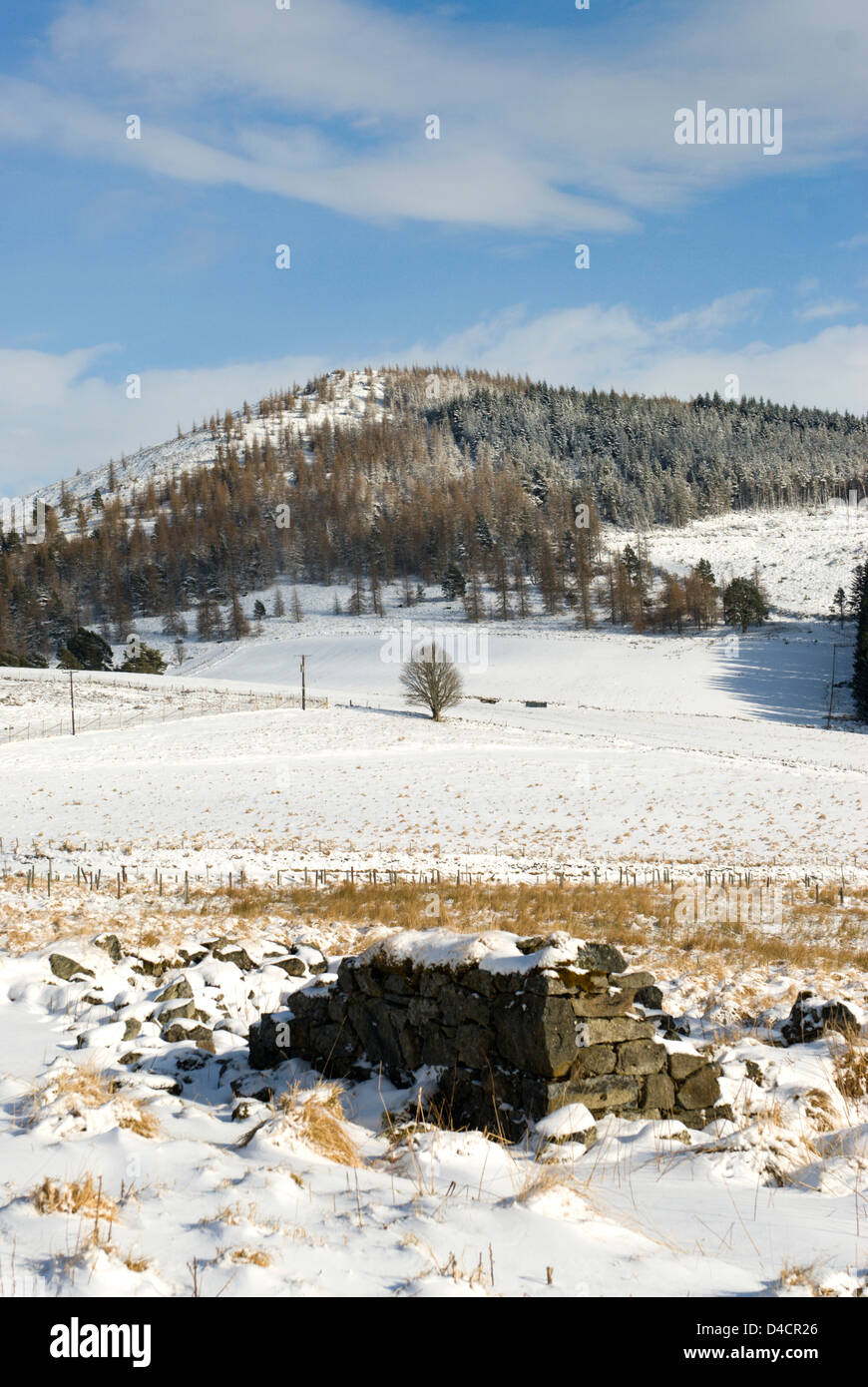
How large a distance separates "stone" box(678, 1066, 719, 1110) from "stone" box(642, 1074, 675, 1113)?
0.37ft

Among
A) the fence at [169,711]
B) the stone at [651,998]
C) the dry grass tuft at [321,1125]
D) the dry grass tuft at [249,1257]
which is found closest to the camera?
the dry grass tuft at [249,1257]

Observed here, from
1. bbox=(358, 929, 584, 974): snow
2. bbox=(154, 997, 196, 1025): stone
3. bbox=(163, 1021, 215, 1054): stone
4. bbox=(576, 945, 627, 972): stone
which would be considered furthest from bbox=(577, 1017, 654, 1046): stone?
bbox=(154, 997, 196, 1025): stone

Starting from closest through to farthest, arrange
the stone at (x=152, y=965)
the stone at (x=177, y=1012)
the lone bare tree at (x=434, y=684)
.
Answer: the stone at (x=177, y=1012) < the stone at (x=152, y=965) < the lone bare tree at (x=434, y=684)

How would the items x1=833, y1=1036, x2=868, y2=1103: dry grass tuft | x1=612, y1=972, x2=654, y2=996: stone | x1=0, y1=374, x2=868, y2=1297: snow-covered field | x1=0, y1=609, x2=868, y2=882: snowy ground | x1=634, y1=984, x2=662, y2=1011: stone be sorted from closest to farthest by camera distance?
x1=0, y1=374, x2=868, y2=1297: snow-covered field → x1=833, y1=1036, x2=868, y2=1103: dry grass tuft → x1=612, y1=972, x2=654, y2=996: stone → x1=634, y1=984, x2=662, y2=1011: stone → x1=0, y1=609, x2=868, y2=882: snowy ground

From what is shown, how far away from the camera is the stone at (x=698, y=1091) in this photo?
27.0ft

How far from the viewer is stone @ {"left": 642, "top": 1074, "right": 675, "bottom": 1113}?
815 centimetres

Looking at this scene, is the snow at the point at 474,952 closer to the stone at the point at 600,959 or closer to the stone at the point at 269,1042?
the stone at the point at 600,959

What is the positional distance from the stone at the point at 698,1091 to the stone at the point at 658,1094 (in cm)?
11

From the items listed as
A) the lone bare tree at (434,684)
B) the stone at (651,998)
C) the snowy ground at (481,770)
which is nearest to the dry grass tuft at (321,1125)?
the stone at (651,998)

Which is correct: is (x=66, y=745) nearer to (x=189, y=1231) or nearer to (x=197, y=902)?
(x=197, y=902)

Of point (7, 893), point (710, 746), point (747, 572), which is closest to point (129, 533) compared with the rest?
point (747, 572)

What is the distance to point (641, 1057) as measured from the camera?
827cm

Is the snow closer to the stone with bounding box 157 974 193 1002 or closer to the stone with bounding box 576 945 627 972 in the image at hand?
the stone with bounding box 576 945 627 972
